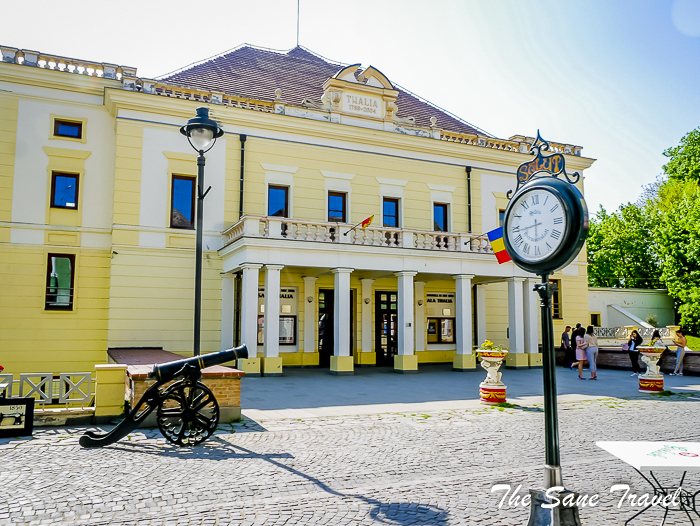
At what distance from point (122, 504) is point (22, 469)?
2114 mm

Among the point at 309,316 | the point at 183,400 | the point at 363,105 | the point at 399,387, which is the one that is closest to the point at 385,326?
the point at 309,316

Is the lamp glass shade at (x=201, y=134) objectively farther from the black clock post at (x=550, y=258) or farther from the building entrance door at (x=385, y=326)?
the building entrance door at (x=385, y=326)

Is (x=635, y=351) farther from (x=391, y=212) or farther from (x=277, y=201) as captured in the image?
(x=277, y=201)

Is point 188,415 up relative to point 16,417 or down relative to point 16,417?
up

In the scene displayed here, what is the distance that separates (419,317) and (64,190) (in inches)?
590

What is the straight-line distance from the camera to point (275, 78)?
25.1 meters

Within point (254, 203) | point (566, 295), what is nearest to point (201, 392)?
point (254, 203)

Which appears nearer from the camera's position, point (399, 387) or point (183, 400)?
point (183, 400)

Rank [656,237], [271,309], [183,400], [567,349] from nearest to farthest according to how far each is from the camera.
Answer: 1. [183,400]
2. [271,309]
3. [567,349]
4. [656,237]

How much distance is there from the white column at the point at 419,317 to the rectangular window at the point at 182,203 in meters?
10.0

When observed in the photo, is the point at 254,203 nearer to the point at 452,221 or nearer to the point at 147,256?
the point at 147,256

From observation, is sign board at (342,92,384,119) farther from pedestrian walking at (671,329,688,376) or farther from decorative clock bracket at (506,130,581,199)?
decorative clock bracket at (506,130,581,199)

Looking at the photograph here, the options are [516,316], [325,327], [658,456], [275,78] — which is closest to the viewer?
[658,456]

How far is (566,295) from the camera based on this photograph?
2672 centimetres
